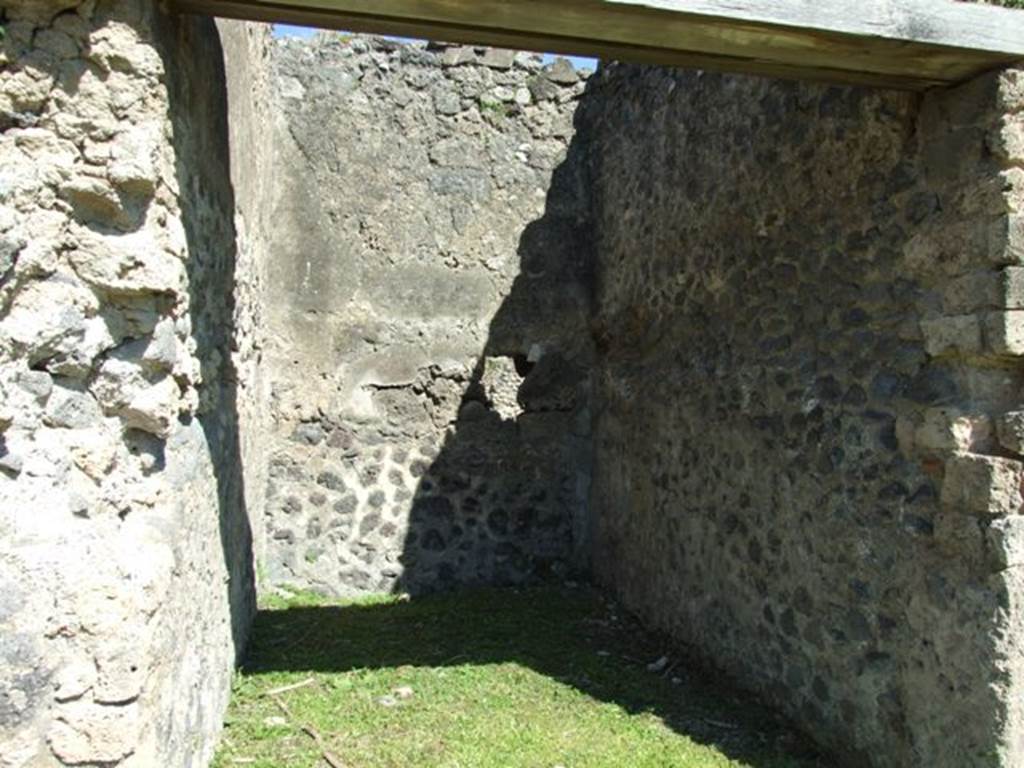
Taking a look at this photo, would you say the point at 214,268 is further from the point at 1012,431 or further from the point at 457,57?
the point at 457,57

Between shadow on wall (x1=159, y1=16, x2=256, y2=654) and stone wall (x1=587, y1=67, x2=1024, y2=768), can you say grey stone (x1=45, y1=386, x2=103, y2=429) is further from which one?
stone wall (x1=587, y1=67, x2=1024, y2=768)

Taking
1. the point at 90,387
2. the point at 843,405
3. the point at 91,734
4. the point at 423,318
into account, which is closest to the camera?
the point at 91,734

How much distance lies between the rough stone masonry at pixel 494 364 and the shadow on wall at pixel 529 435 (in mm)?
24

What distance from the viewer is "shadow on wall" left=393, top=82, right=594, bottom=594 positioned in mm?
6371

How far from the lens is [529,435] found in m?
6.55

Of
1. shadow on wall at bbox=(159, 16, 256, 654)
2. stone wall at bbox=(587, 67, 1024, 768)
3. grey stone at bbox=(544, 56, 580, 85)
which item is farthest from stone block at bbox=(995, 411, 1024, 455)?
grey stone at bbox=(544, 56, 580, 85)

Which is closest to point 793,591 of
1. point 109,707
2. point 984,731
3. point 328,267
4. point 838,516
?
point 838,516

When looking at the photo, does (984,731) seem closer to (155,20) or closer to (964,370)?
(964,370)

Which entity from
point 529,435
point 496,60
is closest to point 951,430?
point 529,435

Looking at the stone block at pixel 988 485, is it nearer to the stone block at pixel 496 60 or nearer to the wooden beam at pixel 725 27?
the wooden beam at pixel 725 27

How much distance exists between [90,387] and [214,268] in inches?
52.2

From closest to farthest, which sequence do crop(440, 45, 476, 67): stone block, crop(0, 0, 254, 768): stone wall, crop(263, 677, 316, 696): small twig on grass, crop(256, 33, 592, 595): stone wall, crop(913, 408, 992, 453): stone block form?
1. crop(0, 0, 254, 768): stone wall
2. crop(913, 408, 992, 453): stone block
3. crop(263, 677, 316, 696): small twig on grass
4. crop(256, 33, 592, 595): stone wall
5. crop(440, 45, 476, 67): stone block

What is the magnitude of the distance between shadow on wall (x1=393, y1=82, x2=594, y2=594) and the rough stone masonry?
2 cm

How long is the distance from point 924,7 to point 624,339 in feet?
10.8
